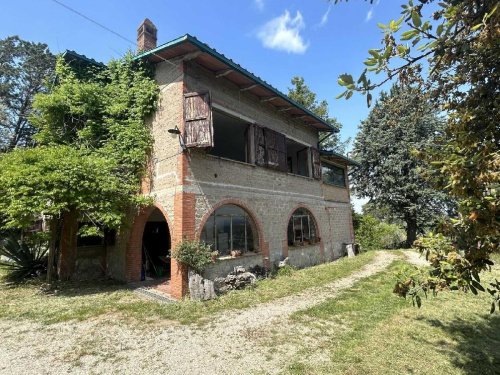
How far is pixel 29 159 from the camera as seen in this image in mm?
8977

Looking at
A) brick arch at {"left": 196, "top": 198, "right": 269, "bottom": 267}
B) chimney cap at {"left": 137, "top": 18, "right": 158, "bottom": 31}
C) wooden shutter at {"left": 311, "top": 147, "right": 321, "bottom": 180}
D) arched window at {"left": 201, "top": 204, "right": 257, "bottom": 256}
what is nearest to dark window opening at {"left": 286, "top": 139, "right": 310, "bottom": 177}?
wooden shutter at {"left": 311, "top": 147, "right": 321, "bottom": 180}

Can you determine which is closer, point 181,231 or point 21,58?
point 181,231

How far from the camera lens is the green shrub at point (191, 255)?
8375mm

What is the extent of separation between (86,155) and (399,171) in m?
20.1

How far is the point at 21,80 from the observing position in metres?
29.7

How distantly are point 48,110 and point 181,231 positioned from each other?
7788 mm

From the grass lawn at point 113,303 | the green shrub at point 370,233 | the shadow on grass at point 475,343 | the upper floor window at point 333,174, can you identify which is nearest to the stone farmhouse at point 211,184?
the grass lawn at point 113,303

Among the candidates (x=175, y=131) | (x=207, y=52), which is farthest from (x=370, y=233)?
(x=207, y=52)

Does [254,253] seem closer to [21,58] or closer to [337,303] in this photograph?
[337,303]

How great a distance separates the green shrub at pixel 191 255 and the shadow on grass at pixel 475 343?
565cm

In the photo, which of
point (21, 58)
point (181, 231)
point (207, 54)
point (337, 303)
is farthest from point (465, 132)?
point (21, 58)

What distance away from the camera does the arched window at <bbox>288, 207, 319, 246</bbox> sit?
1405cm

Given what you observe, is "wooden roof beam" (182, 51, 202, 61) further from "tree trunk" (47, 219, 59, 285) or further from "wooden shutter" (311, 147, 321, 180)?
"wooden shutter" (311, 147, 321, 180)

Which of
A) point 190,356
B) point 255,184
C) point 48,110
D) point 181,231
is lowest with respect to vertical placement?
point 190,356
